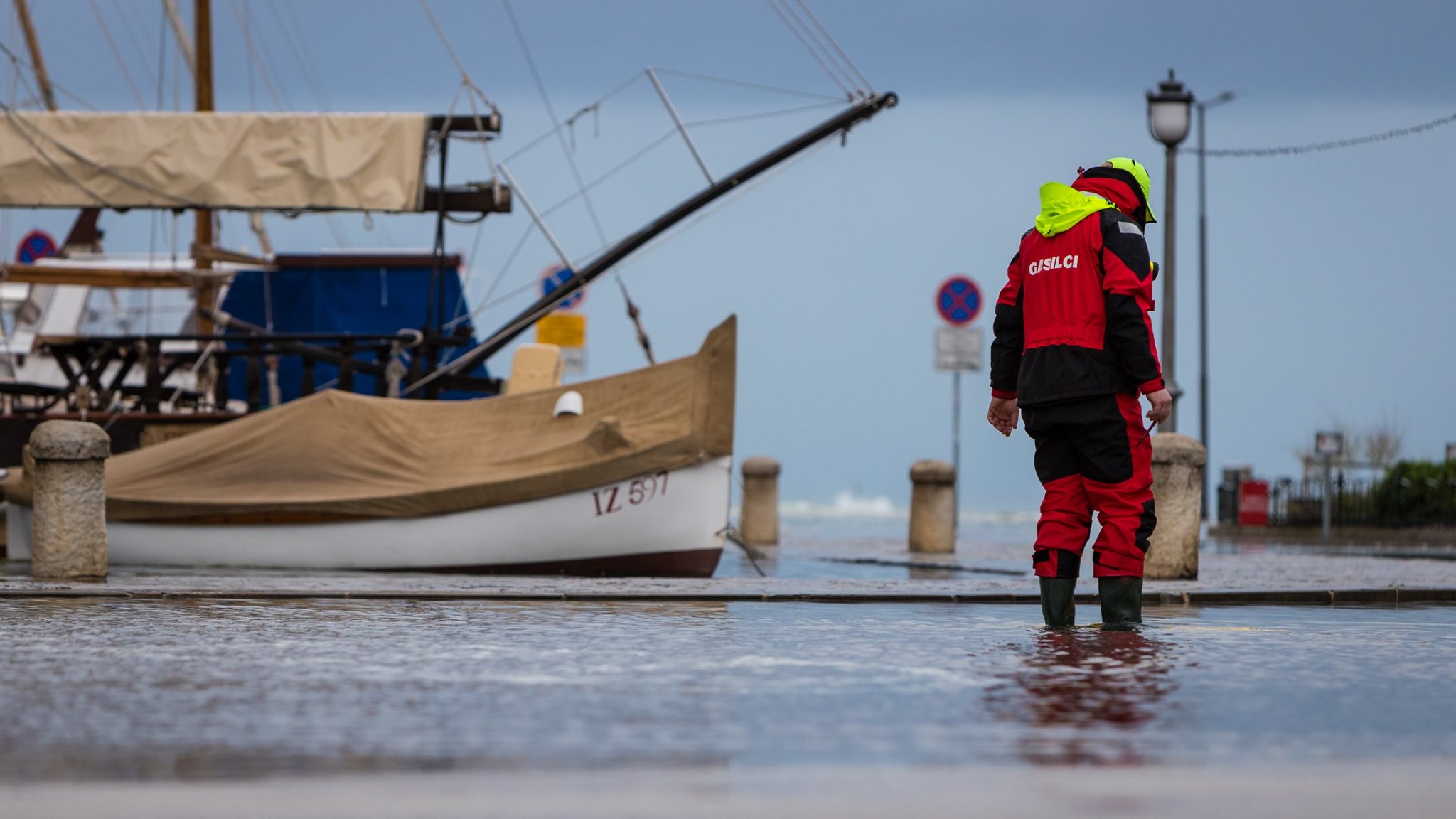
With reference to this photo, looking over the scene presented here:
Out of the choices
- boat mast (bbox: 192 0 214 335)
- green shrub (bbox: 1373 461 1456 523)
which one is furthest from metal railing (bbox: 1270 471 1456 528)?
boat mast (bbox: 192 0 214 335)

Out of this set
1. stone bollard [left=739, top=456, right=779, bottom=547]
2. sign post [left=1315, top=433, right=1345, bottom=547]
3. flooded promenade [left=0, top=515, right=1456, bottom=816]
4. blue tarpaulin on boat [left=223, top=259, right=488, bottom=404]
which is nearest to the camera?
flooded promenade [left=0, top=515, right=1456, bottom=816]

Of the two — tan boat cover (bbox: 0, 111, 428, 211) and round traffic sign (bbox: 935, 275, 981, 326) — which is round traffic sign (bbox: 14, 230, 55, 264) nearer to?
tan boat cover (bbox: 0, 111, 428, 211)

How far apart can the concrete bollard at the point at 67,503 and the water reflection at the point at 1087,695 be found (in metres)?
6.95

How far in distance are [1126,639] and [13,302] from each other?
27.5 m

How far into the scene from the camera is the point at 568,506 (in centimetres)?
1569

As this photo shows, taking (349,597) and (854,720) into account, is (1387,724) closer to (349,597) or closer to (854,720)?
(854,720)

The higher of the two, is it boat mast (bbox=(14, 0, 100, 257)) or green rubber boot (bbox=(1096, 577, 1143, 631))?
boat mast (bbox=(14, 0, 100, 257))

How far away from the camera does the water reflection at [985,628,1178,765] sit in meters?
4.94

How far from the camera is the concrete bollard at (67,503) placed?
12930 mm

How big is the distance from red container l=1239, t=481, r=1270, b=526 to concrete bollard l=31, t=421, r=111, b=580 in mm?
25463

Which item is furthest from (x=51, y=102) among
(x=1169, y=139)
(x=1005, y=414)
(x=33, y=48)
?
(x=1005, y=414)

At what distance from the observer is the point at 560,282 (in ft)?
72.9

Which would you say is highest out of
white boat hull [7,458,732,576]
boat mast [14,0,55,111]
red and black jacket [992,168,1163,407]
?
boat mast [14,0,55,111]

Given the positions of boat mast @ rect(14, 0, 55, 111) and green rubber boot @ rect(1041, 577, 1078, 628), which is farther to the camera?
boat mast @ rect(14, 0, 55, 111)
